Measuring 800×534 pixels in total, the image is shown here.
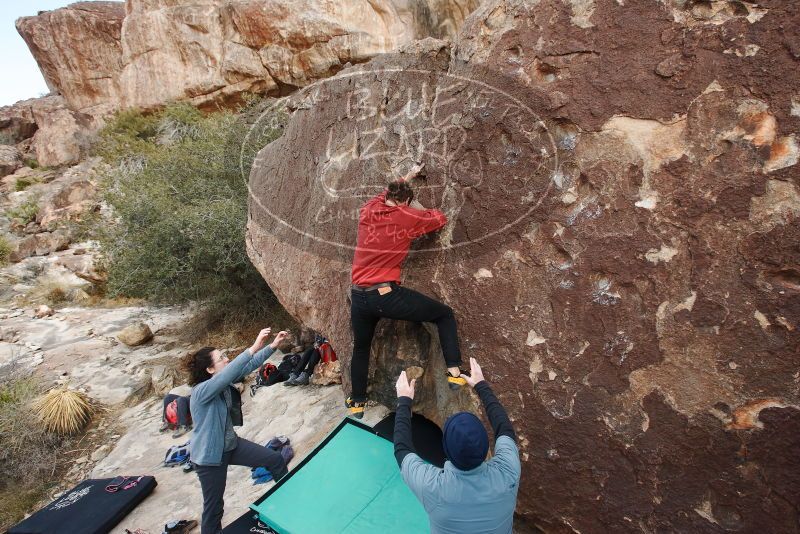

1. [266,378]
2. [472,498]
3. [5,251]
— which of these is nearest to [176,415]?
[266,378]

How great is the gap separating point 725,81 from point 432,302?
1.74 m

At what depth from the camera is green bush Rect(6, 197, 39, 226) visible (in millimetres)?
13553

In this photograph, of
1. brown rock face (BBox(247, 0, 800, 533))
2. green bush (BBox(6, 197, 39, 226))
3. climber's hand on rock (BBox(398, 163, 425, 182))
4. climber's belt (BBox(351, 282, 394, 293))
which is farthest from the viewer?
green bush (BBox(6, 197, 39, 226))

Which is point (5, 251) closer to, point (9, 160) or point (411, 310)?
point (9, 160)

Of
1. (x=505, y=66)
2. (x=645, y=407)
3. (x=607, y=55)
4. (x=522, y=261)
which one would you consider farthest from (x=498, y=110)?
(x=645, y=407)

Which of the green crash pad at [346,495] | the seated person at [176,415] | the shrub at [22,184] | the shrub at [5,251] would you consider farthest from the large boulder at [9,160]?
the green crash pad at [346,495]

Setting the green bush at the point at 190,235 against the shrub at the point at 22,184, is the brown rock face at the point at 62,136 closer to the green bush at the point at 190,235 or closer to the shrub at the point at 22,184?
the shrub at the point at 22,184

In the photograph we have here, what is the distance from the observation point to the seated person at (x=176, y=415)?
3352mm

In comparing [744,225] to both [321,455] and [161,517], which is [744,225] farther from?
[161,517]

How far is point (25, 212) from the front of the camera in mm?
13641

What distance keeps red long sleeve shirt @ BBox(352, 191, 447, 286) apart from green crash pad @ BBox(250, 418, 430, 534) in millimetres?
1222

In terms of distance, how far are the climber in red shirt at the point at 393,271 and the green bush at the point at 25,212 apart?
15105mm

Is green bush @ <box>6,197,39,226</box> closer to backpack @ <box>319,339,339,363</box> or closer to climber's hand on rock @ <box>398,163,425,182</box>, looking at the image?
backpack @ <box>319,339,339,363</box>

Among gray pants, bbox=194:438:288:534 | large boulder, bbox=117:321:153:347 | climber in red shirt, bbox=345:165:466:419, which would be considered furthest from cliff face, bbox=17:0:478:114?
gray pants, bbox=194:438:288:534
